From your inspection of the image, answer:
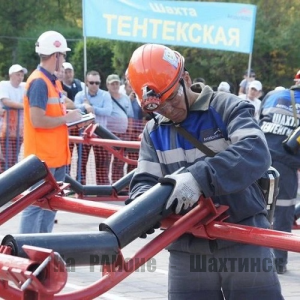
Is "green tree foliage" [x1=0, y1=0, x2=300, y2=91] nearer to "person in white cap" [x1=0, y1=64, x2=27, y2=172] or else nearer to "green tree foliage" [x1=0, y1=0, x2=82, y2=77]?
"green tree foliage" [x1=0, y1=0, x2=82, y2=77]

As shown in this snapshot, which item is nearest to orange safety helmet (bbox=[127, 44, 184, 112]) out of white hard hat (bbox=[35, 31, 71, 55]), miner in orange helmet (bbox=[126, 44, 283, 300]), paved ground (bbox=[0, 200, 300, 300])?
miner in orange helmet (bbox=[126, 44, 283, 300])

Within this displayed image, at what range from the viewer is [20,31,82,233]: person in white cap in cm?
730

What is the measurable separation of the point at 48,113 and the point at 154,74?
3996 mm

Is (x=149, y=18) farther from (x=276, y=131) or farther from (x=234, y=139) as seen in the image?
(x=234, y=139)

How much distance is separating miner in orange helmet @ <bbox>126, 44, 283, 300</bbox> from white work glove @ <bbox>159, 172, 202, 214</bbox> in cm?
1

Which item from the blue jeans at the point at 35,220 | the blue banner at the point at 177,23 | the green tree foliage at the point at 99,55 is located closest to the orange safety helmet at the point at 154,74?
the blue jeans at the point at 35,220

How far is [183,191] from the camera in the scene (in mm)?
3354

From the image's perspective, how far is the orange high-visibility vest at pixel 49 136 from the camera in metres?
7.39

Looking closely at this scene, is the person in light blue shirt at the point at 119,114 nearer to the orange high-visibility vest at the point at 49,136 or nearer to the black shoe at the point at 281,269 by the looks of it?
the orange high-visibility vest at the point at 49,136

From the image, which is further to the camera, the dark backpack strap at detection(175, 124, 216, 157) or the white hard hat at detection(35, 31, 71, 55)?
the white hard hat at detection(35, 31, 71, 55)

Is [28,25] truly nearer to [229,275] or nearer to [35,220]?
[35,220]

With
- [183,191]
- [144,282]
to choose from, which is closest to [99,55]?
[144,282]

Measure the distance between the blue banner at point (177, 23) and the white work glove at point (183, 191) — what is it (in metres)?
10.3

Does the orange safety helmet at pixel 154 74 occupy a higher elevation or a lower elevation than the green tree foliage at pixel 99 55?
higher
